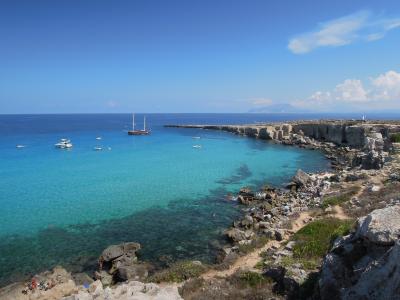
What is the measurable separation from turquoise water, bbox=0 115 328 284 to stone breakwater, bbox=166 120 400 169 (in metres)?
6.18

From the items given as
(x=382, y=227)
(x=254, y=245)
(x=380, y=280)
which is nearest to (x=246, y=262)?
Result: (x=254, y=245)

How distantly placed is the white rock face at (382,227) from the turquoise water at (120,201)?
1346 centimetres

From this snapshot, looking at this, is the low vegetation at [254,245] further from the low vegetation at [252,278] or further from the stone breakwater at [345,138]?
the stone breakwater at [345,138]

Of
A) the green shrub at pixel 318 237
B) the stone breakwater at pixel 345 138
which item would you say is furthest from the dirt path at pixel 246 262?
the stone breakwater at pixel 345 138

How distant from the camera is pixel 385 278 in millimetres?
8734

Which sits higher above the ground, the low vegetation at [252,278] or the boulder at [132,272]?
the low vegetation at [252,278]

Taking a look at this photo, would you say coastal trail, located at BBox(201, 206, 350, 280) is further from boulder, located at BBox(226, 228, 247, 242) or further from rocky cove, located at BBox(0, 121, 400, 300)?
boulder, located at BBox(226, 228, 247, 242)

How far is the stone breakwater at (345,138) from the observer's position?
51.8m

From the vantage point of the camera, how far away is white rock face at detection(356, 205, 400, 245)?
9805 mm

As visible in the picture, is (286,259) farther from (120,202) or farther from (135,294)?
(120,202)

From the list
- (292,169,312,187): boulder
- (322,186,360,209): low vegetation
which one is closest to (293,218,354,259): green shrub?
(322,186,360,209): low vegetation

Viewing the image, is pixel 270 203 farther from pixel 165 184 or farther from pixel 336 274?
pixel 336 274

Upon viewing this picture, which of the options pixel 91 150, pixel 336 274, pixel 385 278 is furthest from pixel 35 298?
pixel 91 150

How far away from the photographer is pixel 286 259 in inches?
664
